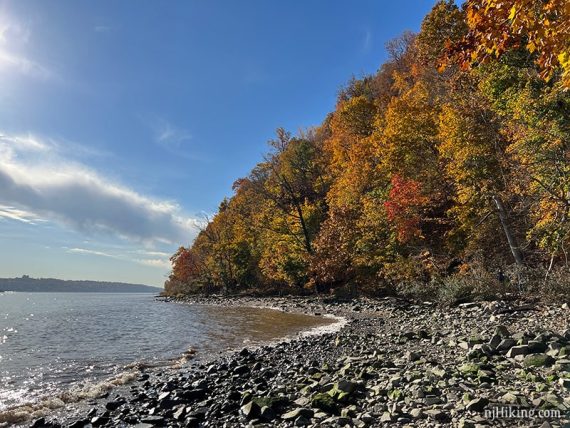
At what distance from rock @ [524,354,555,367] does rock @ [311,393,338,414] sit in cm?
431

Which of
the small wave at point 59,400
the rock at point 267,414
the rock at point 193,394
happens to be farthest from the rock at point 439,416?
the small wave at point 59,400

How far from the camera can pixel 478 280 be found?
72.6 feet

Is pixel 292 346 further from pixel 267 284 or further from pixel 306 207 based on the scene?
pixel 267 284

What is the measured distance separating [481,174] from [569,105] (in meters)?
5.82

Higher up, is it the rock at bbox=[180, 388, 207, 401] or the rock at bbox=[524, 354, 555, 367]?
the rock at bbox=[524, 354, 555, 367]

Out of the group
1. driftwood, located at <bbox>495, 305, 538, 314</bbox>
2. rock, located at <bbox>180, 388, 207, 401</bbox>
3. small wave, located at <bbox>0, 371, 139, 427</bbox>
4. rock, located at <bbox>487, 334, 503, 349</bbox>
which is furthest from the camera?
driftwood, located at <bbox>495, 305, 538, 314</bbox>

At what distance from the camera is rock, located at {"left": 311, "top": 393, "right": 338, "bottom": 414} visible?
7058 mm

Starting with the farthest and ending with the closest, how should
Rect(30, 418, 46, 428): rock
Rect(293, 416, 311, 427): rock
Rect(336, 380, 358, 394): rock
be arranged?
Rect(30, 418, 46, 428): rock < Rect(336, 380, 358, 394): rock < Rect(293, 416, 311, 427): rock

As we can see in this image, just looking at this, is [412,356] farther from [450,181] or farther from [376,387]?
[450,181]

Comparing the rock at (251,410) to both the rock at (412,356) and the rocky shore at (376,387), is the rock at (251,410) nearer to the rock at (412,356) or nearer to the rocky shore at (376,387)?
the rocky shore at (376,387)

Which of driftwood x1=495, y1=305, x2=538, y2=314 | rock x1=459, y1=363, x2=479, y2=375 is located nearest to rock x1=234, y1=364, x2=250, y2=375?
rock x1=459, y1=363, x2=479, y2=375

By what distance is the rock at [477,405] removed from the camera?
599cm

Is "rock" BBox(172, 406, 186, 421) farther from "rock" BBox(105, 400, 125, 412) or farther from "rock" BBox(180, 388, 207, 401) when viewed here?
"rock" BBox(105, 400, 125, 412)

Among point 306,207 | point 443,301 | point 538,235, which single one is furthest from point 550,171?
point 306,207
